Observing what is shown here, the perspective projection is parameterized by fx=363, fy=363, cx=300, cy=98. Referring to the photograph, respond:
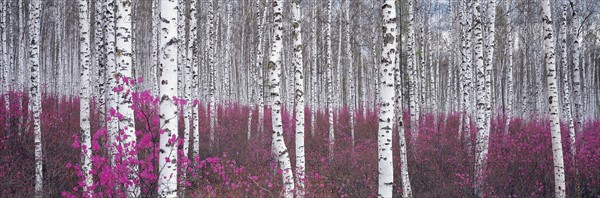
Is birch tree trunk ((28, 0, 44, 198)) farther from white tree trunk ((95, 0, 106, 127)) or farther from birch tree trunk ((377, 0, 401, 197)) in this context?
birch tree trunk ((377, 0, 401, 197))

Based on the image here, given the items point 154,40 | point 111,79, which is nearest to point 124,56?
point 111,79

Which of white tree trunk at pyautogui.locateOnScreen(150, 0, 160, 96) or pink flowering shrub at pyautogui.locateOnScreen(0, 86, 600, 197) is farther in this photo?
white tree trunk at pyautogui.locateOnScreen(150, 0, 160, 96)

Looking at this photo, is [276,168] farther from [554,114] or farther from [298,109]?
[554,114]

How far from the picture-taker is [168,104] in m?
3.84

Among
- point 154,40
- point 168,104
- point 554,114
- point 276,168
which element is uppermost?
point 154,40

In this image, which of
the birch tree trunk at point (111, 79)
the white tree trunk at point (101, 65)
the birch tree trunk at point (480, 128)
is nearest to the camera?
the birch tree trunk at point (111, 79)

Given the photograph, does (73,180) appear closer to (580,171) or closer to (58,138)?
(58,138)

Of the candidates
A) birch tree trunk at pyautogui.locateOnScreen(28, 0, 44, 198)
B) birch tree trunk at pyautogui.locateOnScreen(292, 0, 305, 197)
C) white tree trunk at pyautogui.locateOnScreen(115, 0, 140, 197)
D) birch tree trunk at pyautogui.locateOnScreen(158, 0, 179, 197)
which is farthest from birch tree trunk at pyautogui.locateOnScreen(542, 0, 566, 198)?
birch tree trunk at pyautogui.locateOnScreen(28, 0, 44, 198)

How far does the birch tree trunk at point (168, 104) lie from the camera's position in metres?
3.80

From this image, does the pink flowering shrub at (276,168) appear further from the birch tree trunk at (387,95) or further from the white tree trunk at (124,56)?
the birch tree trunk at (387,95)

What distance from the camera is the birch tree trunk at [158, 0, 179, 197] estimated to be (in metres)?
3.80

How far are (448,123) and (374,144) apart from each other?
23.0 feet

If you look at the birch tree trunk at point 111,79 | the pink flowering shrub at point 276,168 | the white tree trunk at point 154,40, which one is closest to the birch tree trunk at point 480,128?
the pink flowering shrub at point 276,168

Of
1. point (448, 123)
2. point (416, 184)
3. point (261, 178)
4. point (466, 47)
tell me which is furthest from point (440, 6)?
point (261, 178)
